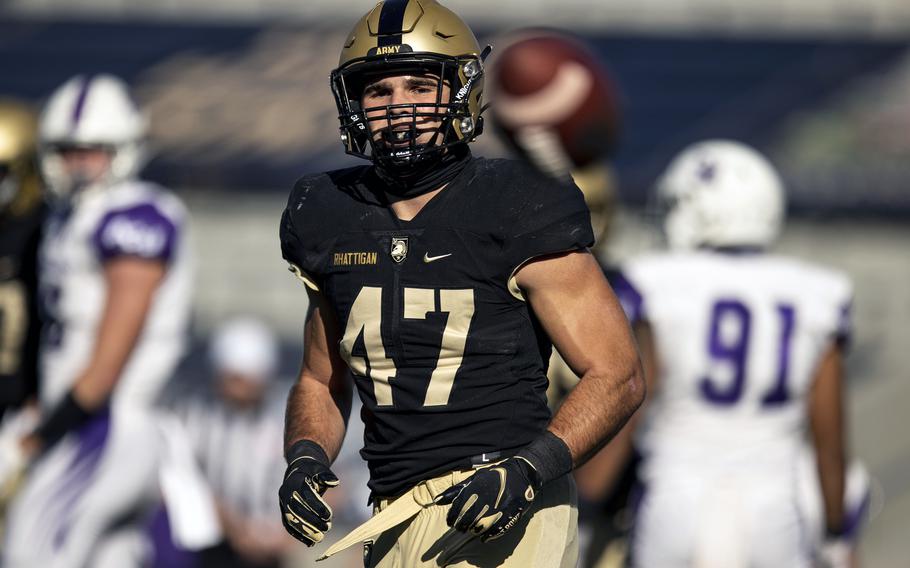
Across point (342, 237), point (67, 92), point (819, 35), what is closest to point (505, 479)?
point (342, 237)

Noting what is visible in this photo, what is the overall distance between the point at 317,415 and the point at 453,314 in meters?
0.46

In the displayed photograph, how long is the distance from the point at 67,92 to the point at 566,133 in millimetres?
1867

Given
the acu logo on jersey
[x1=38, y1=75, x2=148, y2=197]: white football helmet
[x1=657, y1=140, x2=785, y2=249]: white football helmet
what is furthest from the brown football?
the acu logo on jersey

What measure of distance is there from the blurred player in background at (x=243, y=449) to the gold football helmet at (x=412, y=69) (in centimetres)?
523

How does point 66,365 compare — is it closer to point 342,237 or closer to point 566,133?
point 566,133

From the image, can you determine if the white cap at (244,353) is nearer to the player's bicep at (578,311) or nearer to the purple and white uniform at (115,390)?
the purple and white uniform at (115,390)

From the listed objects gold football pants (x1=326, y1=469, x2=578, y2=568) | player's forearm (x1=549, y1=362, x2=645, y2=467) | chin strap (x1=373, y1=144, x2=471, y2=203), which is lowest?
gold football pants (x1=326, y1=469, x2=578, y2=568)

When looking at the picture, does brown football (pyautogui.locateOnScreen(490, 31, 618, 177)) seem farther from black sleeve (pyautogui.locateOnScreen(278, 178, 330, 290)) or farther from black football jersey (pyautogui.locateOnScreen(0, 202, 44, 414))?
black sleeve (pyautogui.locateOnScreen(278, 178, 330, 290))

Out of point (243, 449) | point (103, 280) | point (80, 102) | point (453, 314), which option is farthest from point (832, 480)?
point (243, 449)

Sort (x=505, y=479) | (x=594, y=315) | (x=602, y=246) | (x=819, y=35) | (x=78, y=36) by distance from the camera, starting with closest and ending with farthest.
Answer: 1. (x=505, y=479)
2. (x=594, y=315)
3. (x=602, y=246)
4. (x=819, y=35)
5. (x=78, y=36)

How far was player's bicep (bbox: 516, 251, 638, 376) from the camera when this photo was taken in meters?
3.02

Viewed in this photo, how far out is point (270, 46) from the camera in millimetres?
19500

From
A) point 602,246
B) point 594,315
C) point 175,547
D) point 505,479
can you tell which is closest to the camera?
point 505,479

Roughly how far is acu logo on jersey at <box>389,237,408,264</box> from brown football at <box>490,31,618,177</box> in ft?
7.13
